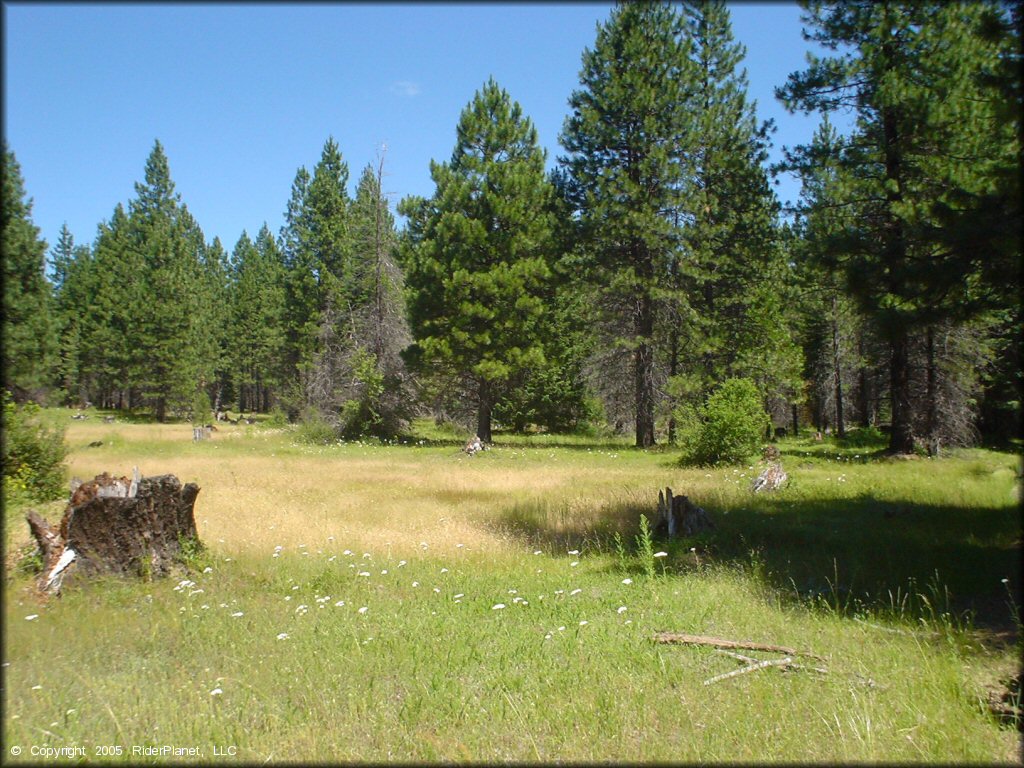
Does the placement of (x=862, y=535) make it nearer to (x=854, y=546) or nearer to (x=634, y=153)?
(x=854, y=546)

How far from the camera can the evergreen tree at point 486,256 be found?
27422 mm

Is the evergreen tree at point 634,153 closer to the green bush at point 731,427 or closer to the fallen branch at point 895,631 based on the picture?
the green bush at point 731,427

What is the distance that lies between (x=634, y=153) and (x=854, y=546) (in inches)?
849

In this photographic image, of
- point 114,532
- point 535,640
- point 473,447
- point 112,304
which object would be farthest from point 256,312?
point 535,640

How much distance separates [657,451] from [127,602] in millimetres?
20895

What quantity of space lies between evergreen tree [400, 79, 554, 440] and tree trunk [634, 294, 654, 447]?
4.09 metres

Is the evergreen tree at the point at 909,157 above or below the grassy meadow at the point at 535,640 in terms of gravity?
above

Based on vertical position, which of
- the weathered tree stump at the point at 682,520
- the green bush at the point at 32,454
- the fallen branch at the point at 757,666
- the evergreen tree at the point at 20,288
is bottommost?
the fallen branch at the point at 757,666

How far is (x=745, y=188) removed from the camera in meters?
26.9

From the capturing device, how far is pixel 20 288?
9547mm

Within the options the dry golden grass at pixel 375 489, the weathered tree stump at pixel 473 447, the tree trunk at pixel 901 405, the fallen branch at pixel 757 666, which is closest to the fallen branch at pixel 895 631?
the fallen branch at pixel 757 666

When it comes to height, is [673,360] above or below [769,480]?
above

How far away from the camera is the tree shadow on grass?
6.39 metres

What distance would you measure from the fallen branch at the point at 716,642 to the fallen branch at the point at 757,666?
Result: 7.5 inches
